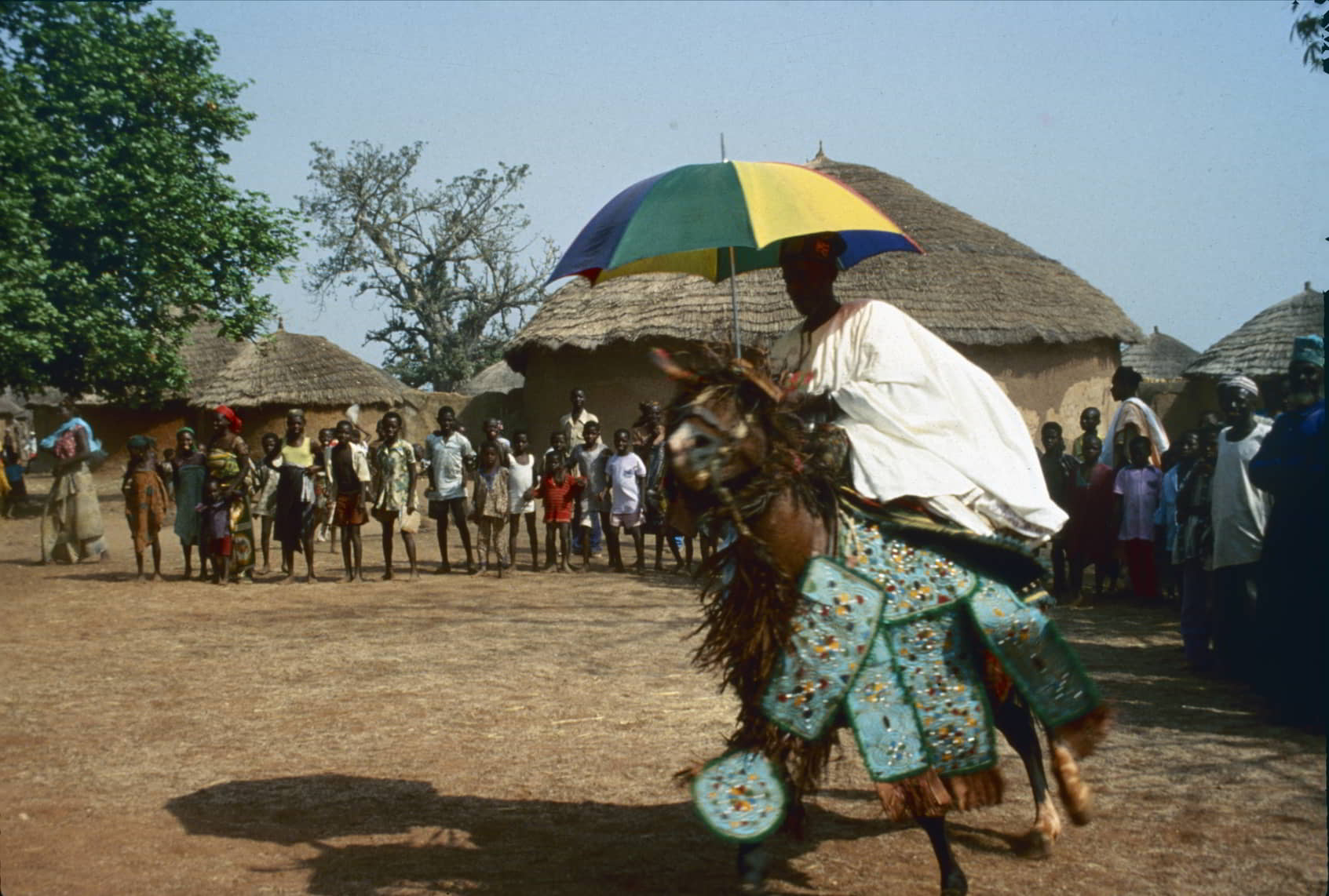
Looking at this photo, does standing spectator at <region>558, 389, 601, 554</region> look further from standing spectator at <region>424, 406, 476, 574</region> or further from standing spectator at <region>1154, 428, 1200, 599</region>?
standing spectator at <region>1154, 428, 1200, 599</region>

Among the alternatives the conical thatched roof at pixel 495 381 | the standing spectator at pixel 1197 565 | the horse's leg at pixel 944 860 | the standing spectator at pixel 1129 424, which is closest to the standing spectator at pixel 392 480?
the standing spectator at pixel 1129 424

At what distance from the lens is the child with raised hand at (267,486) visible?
1334 cm

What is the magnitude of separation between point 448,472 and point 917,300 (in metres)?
8.39

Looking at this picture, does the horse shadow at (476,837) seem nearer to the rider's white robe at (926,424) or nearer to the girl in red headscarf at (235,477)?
the rider's white robe at (926,424)

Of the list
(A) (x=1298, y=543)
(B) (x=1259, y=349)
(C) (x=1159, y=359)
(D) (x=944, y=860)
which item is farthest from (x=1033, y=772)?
(C) (x=1159, y=359)

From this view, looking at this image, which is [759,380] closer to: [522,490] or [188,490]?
[522,490]

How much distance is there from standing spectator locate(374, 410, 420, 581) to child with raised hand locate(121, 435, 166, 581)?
2467mm

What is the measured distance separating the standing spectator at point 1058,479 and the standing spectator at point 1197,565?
290 centimetres

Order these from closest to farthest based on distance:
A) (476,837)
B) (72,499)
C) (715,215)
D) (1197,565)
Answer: (715,215) < (476,837) < (1197,565) < (72,499)

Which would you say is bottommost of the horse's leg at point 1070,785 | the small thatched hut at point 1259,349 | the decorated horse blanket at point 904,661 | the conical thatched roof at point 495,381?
the horse's leg at point 1070,785

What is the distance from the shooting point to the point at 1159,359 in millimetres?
40156

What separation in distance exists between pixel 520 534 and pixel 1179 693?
12400 millimetres

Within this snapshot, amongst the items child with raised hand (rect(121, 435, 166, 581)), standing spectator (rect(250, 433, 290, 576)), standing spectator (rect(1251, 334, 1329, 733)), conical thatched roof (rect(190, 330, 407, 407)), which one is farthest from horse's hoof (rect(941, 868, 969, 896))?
conical thatched roof (rect(190, 330, 407, 407))

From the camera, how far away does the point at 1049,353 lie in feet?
61.7
